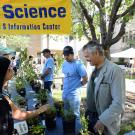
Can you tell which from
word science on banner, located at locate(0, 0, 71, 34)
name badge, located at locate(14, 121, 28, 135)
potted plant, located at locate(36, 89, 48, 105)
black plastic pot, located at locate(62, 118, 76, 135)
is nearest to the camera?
name badge, located at locate(14, 121, 28, 135)

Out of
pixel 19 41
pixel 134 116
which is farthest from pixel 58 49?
pixel 134 116

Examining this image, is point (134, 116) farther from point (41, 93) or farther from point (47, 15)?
point (47, 15)

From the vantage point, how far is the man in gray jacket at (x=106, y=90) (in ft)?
13.3

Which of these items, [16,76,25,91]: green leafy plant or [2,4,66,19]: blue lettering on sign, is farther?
[16,76,25,91]: green leafy plant

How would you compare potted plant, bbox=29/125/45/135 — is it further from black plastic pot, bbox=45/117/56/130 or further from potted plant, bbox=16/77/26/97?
potted plant, bbox=16/77/26/97

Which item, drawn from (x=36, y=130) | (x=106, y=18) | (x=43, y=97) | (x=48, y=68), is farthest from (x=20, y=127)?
(x=106, y=18)

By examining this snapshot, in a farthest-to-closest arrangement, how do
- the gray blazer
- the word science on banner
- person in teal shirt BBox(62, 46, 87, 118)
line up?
1. person in teal shirt BBox(62, 46, 87, 118)
2. the word science on banner
3. the gray blazer

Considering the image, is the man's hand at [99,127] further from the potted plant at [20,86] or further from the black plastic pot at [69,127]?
the potted plant at [20,86]

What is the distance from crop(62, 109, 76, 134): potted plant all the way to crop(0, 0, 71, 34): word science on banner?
6.97ft

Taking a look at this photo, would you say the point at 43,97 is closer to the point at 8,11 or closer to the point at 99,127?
the point at 8,11

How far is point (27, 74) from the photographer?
13828 millimetres

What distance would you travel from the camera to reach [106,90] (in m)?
4.17

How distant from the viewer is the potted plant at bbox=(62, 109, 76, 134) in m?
6.64

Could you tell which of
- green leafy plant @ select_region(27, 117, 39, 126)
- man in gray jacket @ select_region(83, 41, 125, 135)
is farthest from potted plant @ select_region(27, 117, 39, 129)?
man in gray jacket @ select_region(83, 41, 125, 135)
